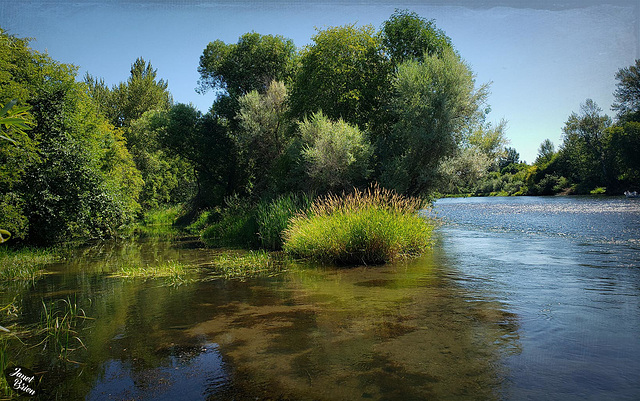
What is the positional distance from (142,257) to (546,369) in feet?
45.9

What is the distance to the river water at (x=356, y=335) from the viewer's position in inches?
156

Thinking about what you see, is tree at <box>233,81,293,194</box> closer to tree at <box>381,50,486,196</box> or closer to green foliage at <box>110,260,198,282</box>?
tree at <box>381,50,486,196</box>

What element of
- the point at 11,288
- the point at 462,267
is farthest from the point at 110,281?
the point at 462,267

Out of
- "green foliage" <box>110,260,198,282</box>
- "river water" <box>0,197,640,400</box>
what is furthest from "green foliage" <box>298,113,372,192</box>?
"green foliage" <box>110,260,198,282</box>

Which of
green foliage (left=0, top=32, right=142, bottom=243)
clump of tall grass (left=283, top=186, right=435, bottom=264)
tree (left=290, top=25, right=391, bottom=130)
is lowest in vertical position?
clump of tall grass (left=283, top=186, right=435, bottom=264)

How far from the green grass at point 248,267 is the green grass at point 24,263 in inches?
195

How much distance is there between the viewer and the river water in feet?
13.0

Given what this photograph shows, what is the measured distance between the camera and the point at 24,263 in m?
12.8

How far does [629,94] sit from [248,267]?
4896 cm

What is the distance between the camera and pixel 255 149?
79.4ft

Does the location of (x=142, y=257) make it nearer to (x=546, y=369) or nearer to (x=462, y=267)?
(x=462, y=267)

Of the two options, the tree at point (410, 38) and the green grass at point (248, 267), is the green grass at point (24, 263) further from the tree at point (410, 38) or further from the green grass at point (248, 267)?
the tree at point (410, 38)

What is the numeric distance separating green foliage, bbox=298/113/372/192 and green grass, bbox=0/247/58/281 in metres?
10.4

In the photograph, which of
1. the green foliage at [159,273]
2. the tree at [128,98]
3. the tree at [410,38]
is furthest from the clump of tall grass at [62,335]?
the tree at [128,98]
